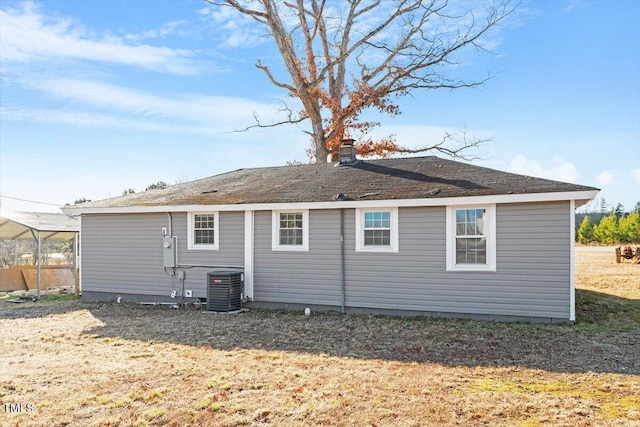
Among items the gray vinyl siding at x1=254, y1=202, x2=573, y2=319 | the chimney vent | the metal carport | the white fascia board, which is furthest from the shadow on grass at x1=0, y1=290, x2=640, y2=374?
the chimney vent

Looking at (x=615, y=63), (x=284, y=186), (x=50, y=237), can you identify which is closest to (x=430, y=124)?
(x=615, y=63)

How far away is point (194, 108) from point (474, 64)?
12.7 m

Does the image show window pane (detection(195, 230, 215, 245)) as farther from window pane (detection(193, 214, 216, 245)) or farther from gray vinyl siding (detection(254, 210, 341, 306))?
gray vinyl siding (detection(254, 210, 341, 306))

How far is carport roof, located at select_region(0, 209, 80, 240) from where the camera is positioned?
47.1 feet

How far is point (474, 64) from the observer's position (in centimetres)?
2219

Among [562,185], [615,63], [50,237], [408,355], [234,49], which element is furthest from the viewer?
[234,49]

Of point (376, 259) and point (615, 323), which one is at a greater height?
point (376, 259)

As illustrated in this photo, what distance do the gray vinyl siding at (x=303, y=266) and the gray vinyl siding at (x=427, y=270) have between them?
22 mm

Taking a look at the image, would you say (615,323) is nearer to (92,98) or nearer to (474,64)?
(474,64)

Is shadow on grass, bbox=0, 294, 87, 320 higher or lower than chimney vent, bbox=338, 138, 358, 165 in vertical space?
lower

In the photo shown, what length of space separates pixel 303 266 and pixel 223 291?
6.21ft

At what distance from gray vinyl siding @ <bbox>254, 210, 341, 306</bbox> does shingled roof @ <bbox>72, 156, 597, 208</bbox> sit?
60 centimetres

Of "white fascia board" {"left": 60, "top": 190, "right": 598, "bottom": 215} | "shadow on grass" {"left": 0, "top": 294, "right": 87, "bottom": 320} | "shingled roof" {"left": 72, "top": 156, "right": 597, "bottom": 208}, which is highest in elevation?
"shingled roof" {"left": 72, "top": 156, "right": 597, "bottom": 208}

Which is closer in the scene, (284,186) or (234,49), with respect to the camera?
(284,186)
